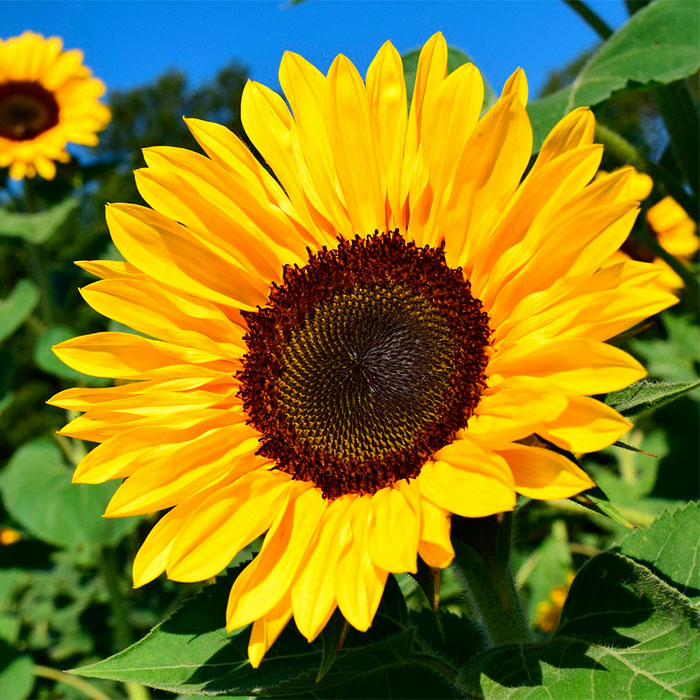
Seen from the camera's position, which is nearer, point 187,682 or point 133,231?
point 187,682

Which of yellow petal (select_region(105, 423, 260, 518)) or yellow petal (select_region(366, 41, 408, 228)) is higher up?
yellow petal (select_region(366, 41, 408, 228))

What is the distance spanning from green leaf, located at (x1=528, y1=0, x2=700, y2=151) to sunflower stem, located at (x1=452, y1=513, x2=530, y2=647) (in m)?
0.90

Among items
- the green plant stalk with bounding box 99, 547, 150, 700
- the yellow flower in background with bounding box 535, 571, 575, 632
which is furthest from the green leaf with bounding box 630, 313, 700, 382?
the green plant stalk with bounding box 99, 547, 150, 700

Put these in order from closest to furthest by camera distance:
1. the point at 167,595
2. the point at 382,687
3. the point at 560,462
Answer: the point at 560,462 < the point at 382,687 < the point at 167,595

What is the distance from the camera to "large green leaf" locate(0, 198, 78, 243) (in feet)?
13.9

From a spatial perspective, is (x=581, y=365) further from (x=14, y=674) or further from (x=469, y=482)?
(x=14, y=674)

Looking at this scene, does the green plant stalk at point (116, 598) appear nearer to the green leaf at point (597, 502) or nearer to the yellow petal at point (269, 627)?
the yellow petal at point (269, 627)

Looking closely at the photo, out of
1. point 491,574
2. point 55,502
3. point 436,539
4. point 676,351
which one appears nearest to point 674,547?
point 491,574

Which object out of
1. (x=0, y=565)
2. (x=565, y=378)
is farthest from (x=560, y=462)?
(x=0, y=565)

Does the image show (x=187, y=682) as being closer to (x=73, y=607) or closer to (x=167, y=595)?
(x=167, y=595)

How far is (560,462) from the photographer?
3.38 ft

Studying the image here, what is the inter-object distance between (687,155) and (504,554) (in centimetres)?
150

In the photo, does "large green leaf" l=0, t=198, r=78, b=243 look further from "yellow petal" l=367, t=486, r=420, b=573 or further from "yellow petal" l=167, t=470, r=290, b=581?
"yellow petal" l=367, t=486, r=420, b=573

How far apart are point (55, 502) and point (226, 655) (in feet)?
7.45
